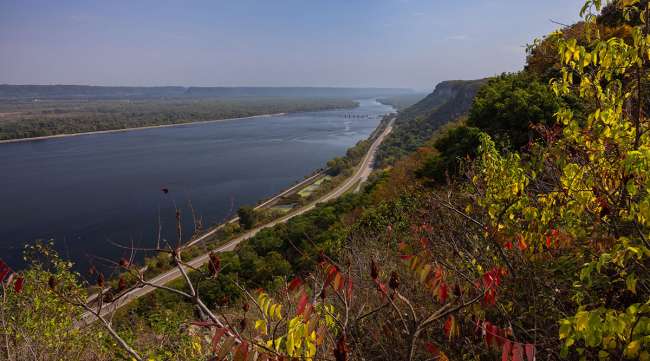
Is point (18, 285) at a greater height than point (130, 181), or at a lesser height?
greater

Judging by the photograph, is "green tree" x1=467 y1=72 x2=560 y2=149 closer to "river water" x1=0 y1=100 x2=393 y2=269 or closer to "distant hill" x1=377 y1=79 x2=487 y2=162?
"river water" x1=0 y1=100 x2=393 y2=269

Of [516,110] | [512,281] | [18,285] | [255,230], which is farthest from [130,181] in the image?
[512,281]

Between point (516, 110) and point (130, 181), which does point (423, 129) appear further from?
point (516, 110)

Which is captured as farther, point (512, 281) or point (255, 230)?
point (255, 230)

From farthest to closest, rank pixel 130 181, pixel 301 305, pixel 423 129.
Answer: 1. pixel 423 129
2. pixel 130 181
3. pixel 301 305

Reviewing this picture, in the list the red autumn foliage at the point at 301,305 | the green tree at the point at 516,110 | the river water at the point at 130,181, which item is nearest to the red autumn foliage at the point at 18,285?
the red autumn foliage at the point at 301,305

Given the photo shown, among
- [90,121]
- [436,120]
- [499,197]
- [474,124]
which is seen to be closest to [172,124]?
[90,121]

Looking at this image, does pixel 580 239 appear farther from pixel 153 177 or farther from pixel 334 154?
pixel 334 154

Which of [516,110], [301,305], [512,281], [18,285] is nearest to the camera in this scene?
[301,305]

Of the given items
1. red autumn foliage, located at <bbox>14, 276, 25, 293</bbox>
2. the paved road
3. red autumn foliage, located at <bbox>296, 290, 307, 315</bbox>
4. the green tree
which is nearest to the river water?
the paved road
